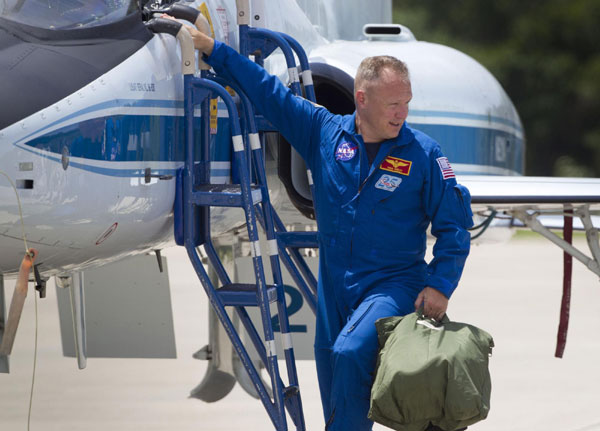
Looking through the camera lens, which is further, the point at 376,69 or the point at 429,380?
the point at 376,69

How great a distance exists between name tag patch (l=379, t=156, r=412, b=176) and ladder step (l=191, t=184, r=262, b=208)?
738 mm

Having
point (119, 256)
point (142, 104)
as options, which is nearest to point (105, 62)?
point (142, 104)

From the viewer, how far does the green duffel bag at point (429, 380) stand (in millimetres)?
4211

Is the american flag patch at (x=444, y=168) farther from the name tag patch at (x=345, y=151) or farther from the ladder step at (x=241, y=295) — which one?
the ladder step at (x=241, y=295)

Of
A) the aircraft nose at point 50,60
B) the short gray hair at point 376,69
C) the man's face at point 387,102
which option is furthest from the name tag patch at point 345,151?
the aircraft nose at point 50,60

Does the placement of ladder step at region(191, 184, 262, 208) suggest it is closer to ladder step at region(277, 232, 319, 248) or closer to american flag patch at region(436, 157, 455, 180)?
ladder step at region(277, 232, 319, 248)

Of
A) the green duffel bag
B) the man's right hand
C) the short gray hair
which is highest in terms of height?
the man's right hand

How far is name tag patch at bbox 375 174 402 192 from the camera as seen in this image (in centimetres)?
A: 466

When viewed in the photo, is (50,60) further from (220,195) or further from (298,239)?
(298,239)

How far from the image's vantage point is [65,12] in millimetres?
4730

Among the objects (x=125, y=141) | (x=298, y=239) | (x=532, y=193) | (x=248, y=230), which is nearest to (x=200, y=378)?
(x=532, y=193)

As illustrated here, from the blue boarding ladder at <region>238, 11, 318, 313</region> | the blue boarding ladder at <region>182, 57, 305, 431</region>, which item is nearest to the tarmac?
the blue boarding ladder at <region>238, 11, 318, 313</region>

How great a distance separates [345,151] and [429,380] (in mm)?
1103

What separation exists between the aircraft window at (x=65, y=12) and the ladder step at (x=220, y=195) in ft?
2.87
